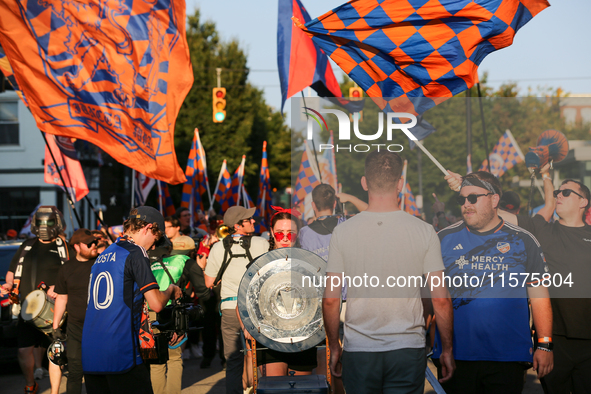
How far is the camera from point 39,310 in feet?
20.0

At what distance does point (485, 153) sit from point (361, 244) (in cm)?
187

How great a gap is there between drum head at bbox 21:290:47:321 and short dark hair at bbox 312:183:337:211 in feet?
10.7

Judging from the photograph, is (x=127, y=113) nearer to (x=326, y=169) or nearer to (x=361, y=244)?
(x=326, y=169)

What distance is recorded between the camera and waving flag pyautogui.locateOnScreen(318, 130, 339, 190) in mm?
4547

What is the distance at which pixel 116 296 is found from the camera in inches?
156

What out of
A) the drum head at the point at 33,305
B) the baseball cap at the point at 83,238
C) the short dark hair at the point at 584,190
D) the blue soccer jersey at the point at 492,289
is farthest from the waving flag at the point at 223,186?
the blue soccer jersey at the point at 492,289

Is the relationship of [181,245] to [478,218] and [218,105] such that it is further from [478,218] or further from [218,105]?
[218,105]

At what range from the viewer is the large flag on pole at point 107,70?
22.2ft

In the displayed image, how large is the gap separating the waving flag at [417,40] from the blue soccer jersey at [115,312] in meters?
2.34

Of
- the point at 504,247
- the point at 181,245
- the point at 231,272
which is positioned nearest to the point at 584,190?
the point at 504,247

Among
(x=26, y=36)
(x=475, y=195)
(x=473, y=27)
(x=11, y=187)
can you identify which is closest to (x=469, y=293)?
(x=475, y=195)

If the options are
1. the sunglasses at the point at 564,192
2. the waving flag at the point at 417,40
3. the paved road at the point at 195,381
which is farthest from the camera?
the paved road at the point at 195,381

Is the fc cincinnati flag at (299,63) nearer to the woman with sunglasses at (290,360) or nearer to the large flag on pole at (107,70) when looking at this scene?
the large flag on pole at (107,70)

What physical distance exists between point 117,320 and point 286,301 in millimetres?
1208
